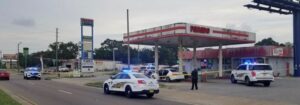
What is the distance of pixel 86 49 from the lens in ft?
201

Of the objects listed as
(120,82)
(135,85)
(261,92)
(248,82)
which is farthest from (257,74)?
(135,85)

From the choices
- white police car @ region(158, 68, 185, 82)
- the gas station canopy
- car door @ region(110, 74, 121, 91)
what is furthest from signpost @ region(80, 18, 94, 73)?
car door @ region(110, 74, 121, 91)

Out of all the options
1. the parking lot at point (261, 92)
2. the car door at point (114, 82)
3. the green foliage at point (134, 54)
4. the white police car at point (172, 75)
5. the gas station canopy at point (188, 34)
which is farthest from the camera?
the green foliage at point (134, 54)

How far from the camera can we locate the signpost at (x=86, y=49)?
6122 centimetres

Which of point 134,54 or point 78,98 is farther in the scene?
point 134,54

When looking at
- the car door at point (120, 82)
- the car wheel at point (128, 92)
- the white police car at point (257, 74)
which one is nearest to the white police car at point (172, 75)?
the white police car at point (257, 74)

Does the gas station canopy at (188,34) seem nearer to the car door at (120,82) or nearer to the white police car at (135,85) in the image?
the car door at (120,82)

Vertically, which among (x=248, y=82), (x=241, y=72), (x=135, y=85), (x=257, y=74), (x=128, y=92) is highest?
(x=241, y=72)

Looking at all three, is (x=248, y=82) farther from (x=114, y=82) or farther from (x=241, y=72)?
(x=114, y=82)

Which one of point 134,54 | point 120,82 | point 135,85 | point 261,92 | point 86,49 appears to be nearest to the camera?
point 135,85

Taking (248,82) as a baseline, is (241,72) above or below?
above

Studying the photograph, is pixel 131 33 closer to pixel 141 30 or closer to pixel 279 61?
pixel 141 30

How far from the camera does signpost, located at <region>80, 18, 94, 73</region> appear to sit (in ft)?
201

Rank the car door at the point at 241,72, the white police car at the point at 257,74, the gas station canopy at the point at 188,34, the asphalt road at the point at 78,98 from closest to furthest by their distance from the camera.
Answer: the asphalt road at the point at 78,98, the white police car at the point at 257,74, the car door at the point at 241,72, the gas station canopy at the point at 188,34
